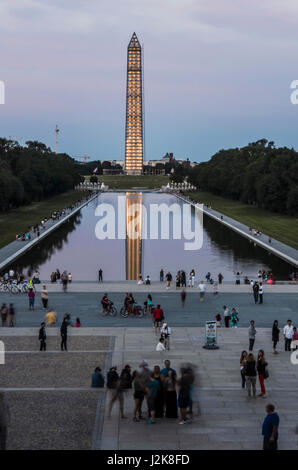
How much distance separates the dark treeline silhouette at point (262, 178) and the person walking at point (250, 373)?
231ft

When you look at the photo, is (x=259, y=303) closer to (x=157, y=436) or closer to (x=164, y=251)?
(x=157, y=436)

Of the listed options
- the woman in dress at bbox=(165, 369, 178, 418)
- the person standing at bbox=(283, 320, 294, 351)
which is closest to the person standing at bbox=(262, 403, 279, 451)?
the woman in dress at bbox=(165, 369, 178, 418)

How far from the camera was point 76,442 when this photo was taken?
13.4 meters

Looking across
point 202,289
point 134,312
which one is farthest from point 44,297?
point 202,289

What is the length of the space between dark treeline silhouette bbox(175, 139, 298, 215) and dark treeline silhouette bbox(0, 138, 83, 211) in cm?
3590

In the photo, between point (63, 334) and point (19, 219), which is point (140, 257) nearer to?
point (19, 219)

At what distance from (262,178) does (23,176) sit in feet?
131

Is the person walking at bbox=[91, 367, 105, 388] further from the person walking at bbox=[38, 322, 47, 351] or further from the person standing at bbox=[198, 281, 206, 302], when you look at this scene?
the person standing at bbox=[198, 281, 206, 302]

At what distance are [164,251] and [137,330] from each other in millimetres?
34473

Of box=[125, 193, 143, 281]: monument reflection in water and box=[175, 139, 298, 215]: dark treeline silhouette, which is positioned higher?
box=[175, 139, 298, 215]: dark treeline silhouette

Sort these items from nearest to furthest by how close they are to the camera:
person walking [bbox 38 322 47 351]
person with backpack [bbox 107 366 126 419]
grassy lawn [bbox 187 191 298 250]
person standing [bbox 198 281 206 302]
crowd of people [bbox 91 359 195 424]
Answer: crowd of people [bbox 91 359 195 424]
person with backpack [bbox 107 366 126 419]
person walking [bbox 38 322 47 351]
person standing [bbox 198 281 206 302]
grassy lawn [bbox 187 191 298 250]

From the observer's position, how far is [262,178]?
96562 millimetres

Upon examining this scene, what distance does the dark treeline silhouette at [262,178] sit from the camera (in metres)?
91.4

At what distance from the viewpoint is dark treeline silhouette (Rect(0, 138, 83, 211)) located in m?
83.8
